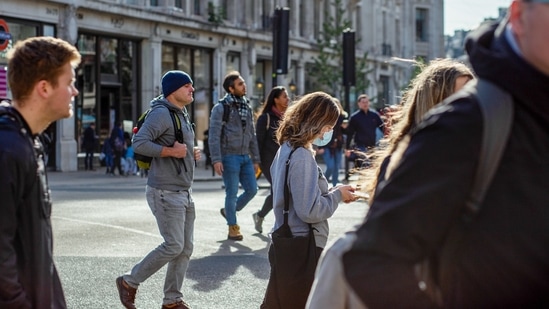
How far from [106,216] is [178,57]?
78.4ft

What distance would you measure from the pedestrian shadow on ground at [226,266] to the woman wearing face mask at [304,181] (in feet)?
9.16

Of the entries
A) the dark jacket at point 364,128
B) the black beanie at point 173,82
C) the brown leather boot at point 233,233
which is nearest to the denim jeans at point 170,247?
the black beanie at point 173,82

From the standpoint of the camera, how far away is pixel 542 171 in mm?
2025

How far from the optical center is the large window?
67.4 m

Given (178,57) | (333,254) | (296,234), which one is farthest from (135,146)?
(178,57)

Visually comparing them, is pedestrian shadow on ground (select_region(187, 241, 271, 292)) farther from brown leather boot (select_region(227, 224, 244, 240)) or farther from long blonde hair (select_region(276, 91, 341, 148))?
long blonde hair (select_region(276, 91, 341, 148))

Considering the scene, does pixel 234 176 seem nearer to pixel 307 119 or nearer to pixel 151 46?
pixel 307 119

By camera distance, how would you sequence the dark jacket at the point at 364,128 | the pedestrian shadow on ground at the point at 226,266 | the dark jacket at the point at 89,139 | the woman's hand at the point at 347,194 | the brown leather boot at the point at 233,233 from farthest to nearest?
the dark jacket at the point at 89,139, the dark jacket at the point at 364,128, the brown leather boot at the point at 233,233, the pedestrian shadow on ground at the point at 226,266, the woman's hand at the point at 347,194

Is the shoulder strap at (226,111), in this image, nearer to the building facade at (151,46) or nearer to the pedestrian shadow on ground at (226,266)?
the pedestrian shadow on ground at (226,266)

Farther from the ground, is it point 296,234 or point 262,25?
point 262,25

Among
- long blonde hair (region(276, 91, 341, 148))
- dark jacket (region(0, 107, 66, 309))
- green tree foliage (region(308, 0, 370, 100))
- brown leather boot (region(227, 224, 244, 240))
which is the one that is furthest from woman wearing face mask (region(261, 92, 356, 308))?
green tree foliage (region(308, 0, 370, 100))

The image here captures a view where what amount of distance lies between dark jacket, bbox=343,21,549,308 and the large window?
66452 millimetres

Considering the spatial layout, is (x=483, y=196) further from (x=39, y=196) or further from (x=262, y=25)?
(x=262, y=25)

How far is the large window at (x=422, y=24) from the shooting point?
67.4 m
